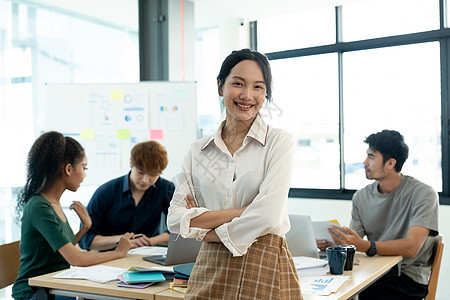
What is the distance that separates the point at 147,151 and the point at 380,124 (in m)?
2.82

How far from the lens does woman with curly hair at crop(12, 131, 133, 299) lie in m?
2.26

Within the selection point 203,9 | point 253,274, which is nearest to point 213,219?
point 253,274

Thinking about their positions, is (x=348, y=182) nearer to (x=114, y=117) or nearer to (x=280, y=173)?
(x=114, y=117)

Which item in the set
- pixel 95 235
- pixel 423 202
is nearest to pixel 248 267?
pixel 423 202

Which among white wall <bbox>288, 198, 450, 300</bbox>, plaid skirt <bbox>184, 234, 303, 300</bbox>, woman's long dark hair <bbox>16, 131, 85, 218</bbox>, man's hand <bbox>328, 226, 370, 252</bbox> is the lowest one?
white wall <bbox>288, 198, 450, 300</bbox>

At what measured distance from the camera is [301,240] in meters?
2.31

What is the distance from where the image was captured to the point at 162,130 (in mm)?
4219

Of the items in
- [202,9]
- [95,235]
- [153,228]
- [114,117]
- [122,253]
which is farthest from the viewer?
[202,9]

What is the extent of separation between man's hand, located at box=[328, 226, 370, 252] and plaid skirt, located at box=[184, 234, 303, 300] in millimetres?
1050

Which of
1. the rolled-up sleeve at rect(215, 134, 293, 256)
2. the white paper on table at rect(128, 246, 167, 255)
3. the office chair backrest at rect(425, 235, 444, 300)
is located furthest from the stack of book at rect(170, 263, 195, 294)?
the office chair backrest at rect(425, 235, 444, 300)

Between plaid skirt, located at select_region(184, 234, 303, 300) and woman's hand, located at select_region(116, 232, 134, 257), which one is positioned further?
woman's hand, located at select_region(116, 232, 134, 257)

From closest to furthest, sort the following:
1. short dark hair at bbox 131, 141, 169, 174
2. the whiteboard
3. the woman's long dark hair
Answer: the woman's long dark hair
short dark hair at bbox 131, 141, 169, 174
the whiteboard

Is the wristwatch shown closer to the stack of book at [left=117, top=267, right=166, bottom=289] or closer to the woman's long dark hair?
the stack of book at [left=117, top=267, right=166, bottom=289]

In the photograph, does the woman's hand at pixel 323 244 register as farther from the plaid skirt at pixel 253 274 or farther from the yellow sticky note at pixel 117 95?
the yellow sticky note at pixel 117 95
